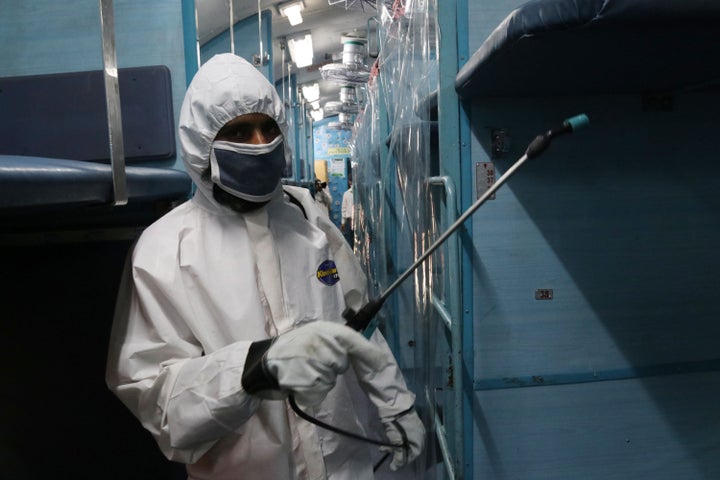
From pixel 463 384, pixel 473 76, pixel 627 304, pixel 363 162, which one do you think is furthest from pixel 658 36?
pixel 363 162

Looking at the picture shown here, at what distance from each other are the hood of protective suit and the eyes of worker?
0.03m

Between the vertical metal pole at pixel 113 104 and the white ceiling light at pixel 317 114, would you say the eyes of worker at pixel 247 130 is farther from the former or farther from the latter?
the white ceiling light at pixel 317 114

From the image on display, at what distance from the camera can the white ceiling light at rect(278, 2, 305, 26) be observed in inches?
242

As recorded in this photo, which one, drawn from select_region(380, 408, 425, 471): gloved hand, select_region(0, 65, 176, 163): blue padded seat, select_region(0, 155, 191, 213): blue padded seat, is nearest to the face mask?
select_region(0, 155, 191, 213): blue padded seat

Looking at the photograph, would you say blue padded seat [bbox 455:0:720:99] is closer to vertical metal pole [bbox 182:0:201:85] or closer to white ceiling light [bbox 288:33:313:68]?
vertical metal pole [bbox 182:0:201:85]

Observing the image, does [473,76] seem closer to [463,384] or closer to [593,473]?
[463,384]

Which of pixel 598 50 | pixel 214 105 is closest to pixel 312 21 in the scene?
pixel 214 105

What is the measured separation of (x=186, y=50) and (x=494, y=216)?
1.43 metres

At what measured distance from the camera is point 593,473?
6.44 ft

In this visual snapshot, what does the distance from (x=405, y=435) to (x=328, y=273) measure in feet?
1.73

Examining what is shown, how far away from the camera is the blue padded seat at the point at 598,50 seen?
3.47 ft

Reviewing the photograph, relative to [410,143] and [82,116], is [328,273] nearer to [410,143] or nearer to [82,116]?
[410,143]

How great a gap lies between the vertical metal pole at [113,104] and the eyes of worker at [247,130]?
306 millimetres

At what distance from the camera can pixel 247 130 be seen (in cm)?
145
